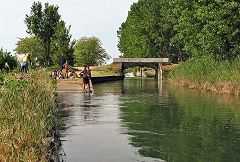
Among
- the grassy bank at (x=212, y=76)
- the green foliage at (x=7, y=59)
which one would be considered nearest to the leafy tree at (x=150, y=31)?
the grassy bank at (x=212, y=76)

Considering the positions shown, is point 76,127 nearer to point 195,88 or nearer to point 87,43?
point 195,88

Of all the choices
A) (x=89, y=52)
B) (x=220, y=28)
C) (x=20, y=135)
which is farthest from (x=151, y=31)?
(x=20, y=135)

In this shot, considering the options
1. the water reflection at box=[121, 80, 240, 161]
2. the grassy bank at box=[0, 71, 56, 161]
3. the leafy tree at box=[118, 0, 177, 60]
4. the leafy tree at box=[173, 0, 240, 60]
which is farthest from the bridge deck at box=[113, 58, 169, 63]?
the grassy bank at box=[0, 71, 56, 161]

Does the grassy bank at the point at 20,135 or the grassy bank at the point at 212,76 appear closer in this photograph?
the grassy bank at the point at 20,135

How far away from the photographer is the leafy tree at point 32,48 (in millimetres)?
121219

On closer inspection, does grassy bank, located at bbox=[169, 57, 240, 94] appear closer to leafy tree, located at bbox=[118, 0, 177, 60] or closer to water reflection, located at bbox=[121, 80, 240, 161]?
water reflection, located at bbox=[121, 80, 240, 161]

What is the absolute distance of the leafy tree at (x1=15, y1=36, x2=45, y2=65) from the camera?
398 feet

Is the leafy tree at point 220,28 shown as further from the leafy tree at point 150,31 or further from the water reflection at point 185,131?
the leafy tree at point 150,31

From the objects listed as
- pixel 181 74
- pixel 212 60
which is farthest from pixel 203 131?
pixel 181 74

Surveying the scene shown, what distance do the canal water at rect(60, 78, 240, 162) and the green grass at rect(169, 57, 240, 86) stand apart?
11848 mm

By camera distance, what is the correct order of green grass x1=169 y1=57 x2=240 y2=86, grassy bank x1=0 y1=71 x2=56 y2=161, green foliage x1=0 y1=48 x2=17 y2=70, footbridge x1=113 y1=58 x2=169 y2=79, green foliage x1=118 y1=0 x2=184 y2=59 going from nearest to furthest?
grassy bank x1=0 y1=71 x2=56 y2=161
green grass x1=169 y1=57 x2=240 y2=86
green foliage x1=0 y1=48 x2=17 y2=70
footbridge x1=113 y1=58 x2=169 y2=79
green foliage x1=118 y1=0 x2=184 y2=59

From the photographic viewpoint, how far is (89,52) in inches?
6186

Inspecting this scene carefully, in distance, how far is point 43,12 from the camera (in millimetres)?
108812

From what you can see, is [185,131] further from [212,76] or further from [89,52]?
[89,52]
